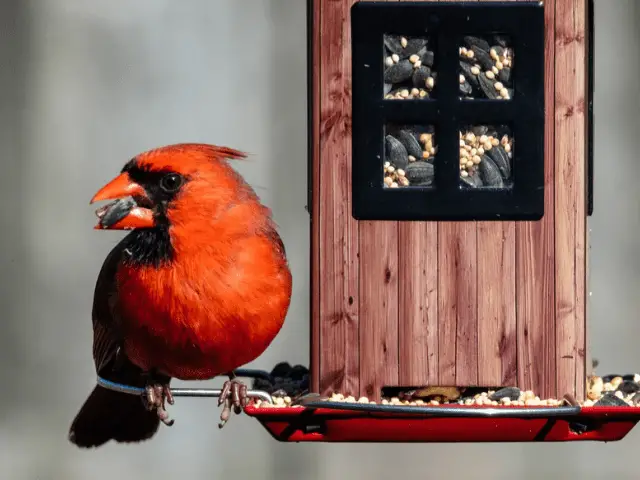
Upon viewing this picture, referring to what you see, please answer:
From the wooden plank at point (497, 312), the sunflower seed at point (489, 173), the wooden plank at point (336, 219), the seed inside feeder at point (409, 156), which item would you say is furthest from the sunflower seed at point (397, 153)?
the wooden plank at point (497, 312)

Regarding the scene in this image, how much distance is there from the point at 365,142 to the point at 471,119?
31 centimetres

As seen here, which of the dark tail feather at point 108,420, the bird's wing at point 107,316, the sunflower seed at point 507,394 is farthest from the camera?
the dark tail feather at point 108,420

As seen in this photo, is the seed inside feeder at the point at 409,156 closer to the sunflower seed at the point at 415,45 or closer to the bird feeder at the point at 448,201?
the bird feeder at the point at 448,201

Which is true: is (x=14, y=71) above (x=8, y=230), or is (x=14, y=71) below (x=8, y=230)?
above

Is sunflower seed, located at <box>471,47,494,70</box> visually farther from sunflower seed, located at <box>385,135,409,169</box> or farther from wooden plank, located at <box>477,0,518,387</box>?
wooden plank, located at <box>477,0,518,387</box>

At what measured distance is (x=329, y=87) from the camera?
412 centimetres

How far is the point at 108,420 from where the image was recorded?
191 inches

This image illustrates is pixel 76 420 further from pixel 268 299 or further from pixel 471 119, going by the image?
pixel 471 119

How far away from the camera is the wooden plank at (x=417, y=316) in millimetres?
4148

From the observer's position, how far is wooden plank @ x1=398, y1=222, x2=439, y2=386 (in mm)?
4148

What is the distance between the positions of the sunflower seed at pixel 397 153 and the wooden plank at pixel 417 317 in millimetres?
227

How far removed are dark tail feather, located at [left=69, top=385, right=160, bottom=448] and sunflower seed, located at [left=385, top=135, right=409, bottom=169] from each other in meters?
1.31

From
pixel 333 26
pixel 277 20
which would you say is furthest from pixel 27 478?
pixel 333 26

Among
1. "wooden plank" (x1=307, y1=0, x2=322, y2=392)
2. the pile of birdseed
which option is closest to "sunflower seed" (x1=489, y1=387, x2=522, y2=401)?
the pile of birdseed
